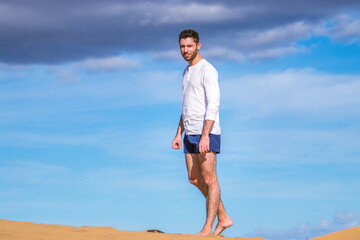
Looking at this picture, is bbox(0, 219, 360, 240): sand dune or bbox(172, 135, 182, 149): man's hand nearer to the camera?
bbox(0, 219, 360, 240): sand dune

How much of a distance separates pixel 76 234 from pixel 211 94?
2.67 meters

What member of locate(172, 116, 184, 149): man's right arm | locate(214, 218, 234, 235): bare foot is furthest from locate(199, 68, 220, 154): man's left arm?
locate(214, 218, 234, 235): bare foot

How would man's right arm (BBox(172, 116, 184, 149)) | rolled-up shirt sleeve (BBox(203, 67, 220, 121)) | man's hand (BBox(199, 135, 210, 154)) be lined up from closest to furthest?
man's hand (BBox(199, 135, 210, 154)), rolled-up shirt sleeve (BBox(203, 67, 220, 121)), man's right arm (BBox(172, 116, 184, 149))

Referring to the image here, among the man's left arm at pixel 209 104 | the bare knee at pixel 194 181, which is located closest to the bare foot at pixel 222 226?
the bare knee at pixel 194 181

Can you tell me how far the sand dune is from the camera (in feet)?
21.9

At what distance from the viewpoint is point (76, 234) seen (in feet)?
22.7

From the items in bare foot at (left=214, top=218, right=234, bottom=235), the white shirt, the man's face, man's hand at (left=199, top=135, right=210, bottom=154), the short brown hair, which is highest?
the short brown hair

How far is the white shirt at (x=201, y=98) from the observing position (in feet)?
25.1

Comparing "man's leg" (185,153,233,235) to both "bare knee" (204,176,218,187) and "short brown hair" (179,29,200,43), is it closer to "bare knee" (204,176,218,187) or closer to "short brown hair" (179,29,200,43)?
"bare knee" (204,176,218,187)

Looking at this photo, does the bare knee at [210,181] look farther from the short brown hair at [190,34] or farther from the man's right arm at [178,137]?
the short brown hair at [190,34]

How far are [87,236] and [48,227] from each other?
1088 mm

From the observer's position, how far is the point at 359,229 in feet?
22.4

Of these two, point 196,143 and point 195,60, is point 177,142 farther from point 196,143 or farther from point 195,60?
point 195,60

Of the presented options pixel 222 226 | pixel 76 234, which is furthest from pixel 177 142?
pixel 76 234
